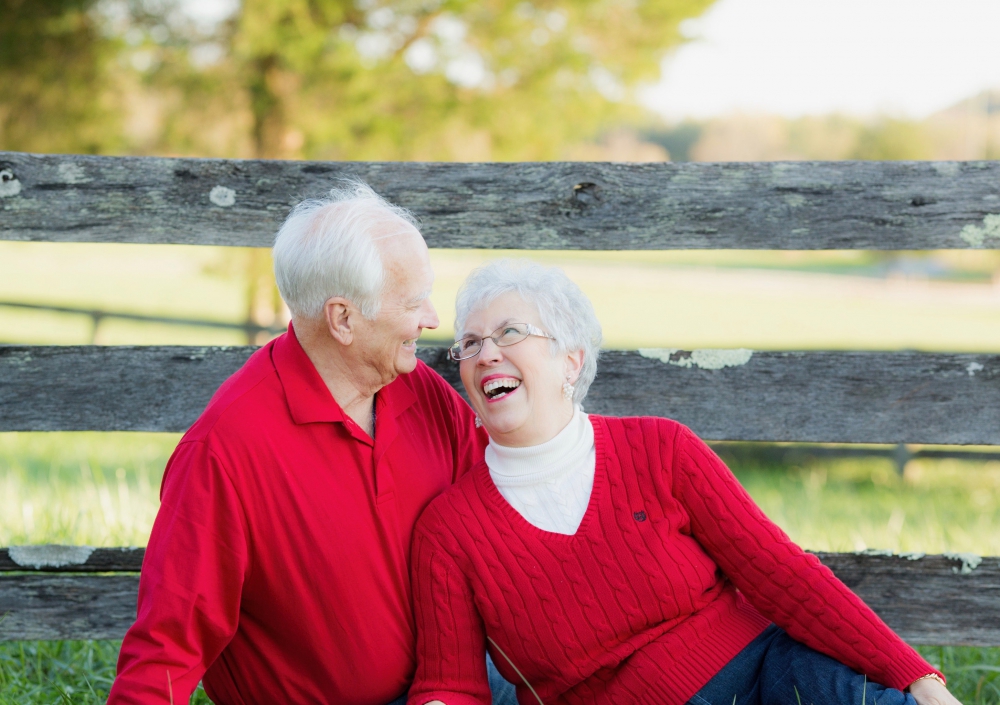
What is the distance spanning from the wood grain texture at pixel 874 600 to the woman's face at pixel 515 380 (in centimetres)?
99

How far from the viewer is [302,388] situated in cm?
190

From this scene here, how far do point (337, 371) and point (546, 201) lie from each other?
0.78 m

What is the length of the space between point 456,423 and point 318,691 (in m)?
0.71

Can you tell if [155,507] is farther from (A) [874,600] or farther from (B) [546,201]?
(A) [874,600]

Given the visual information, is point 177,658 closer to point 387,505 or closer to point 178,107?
point 387,505

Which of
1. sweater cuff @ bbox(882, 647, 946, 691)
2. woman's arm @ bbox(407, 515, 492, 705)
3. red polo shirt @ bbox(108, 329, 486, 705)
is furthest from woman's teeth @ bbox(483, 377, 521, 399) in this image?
sweater cuff @ bbox(882, 647, 946, 691)

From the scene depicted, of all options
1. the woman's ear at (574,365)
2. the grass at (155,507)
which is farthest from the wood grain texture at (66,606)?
the woman's ear at (574,365)

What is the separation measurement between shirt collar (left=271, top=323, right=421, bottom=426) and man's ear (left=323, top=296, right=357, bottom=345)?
0.10 meters

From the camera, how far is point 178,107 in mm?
8102

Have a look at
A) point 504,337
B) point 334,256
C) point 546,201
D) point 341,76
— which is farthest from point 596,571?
point 341,76

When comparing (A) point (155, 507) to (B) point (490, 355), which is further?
(A) point (155, 507)

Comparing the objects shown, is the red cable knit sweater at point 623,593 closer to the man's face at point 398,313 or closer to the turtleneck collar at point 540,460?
the turtleneck collar at point 540,460

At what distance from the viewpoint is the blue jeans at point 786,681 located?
1.81 meters

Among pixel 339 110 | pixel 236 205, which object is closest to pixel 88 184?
pixel 236 205
